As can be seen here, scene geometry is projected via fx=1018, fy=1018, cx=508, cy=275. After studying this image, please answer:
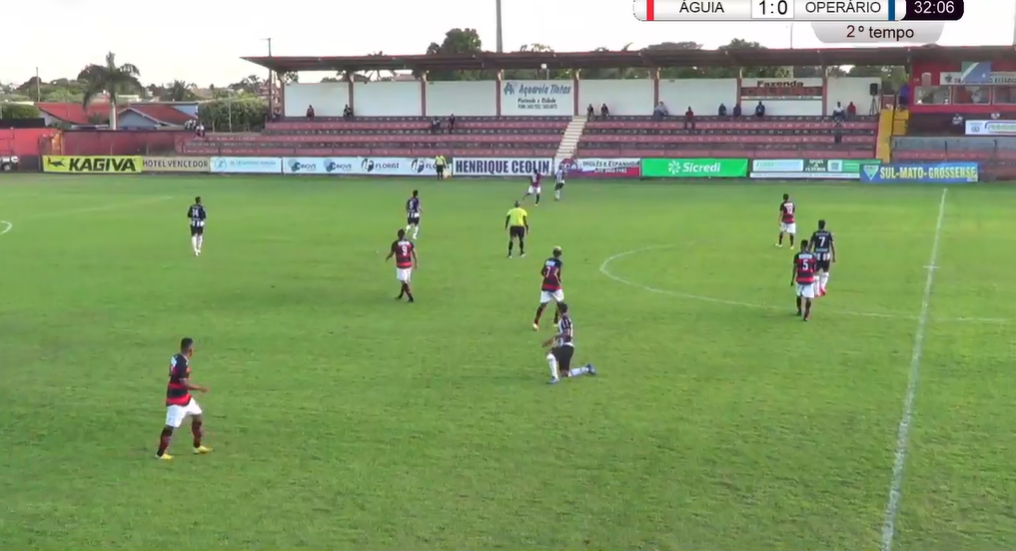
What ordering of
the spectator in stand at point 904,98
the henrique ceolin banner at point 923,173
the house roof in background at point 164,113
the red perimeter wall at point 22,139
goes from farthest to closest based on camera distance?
1. the house roof in background at point 164,113
2. the red perimeter wall at point 22,139
3. the spectator in stand at point 904,98
4. the henrique ceolin banner at point 923,173

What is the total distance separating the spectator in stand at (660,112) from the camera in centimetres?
6912

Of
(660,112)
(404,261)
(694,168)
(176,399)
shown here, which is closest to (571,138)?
(660,112)

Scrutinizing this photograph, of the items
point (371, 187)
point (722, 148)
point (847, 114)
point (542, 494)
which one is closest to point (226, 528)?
point (542, 494)

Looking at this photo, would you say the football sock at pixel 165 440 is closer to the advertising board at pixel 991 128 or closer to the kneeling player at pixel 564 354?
the kneeling player at pixel 564 354

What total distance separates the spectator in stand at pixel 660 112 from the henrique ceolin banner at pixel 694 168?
31.7 feet

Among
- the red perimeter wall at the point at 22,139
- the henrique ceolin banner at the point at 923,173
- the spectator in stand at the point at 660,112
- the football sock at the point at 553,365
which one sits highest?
the spectator in stand at the point at 660,112

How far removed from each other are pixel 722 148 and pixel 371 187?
74.8 ft

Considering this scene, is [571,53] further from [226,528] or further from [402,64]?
[226,528]

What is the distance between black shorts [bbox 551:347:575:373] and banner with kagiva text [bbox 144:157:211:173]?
57.9 meters

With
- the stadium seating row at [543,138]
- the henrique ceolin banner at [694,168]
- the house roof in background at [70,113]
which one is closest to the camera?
the henrique ceolin banner at [694,168]

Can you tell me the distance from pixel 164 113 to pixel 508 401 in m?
108

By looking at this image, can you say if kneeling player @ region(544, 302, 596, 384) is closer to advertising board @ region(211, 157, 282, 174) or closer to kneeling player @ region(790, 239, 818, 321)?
kneeling player @ region(790, 239, 818, 321)

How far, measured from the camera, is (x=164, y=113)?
113562mm

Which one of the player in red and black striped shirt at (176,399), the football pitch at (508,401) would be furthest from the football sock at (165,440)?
the football pitch at (508,401)
